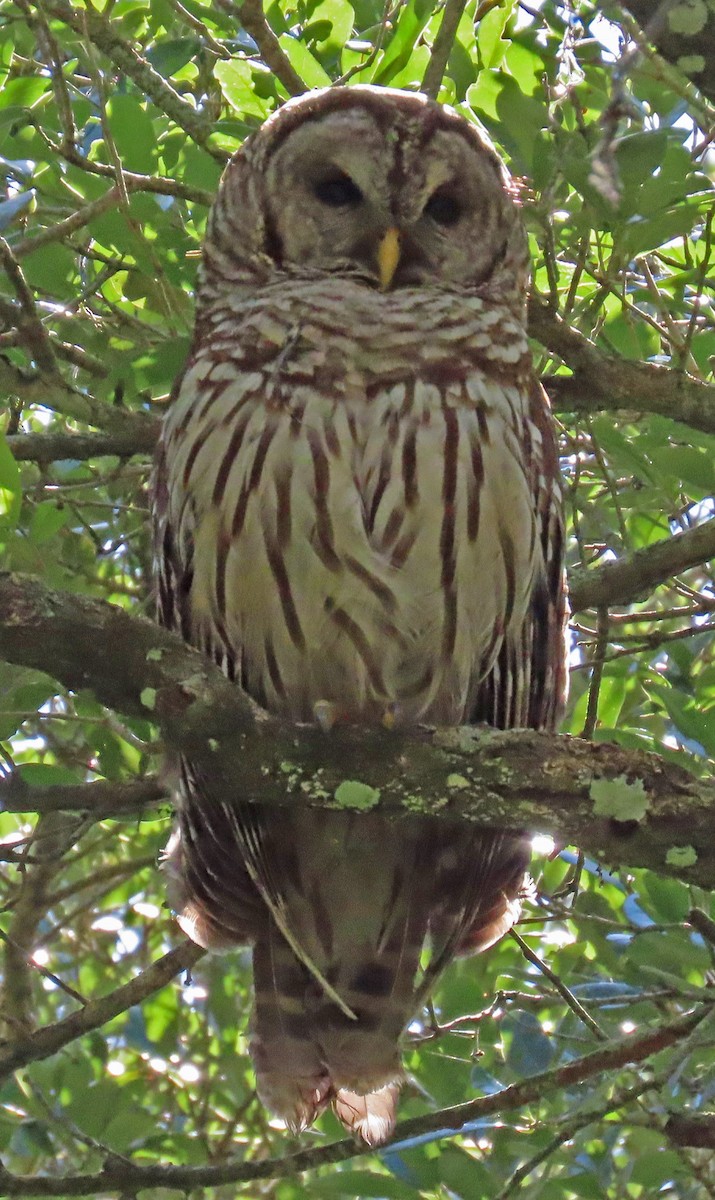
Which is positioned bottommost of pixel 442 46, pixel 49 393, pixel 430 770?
pixel 430 770

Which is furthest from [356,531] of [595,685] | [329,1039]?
[329,1039]

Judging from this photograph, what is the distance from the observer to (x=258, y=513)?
9.84ft

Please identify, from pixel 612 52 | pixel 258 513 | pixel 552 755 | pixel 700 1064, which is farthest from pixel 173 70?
pixel 700 1064

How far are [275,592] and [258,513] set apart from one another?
0.54ft

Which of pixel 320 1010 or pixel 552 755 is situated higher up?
pixel 552 755

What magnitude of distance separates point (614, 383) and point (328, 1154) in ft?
6.02

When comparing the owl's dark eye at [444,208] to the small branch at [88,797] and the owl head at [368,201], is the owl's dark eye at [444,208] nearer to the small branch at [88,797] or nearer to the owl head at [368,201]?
the owl head at [368,201]

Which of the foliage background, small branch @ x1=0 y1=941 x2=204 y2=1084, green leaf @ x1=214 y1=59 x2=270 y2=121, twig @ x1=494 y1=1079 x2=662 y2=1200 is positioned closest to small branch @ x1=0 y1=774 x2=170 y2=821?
the foliage background

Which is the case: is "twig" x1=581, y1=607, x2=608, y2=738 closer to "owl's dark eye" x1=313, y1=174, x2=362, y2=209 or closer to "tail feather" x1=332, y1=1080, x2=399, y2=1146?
"tail feather" x1=332, y1=1080, x2=399, y2=1146

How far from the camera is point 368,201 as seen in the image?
347 cm

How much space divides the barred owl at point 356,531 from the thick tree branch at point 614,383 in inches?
5.4

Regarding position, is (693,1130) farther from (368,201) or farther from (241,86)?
(241,86)

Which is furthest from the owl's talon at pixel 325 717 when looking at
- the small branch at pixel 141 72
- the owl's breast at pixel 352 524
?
the small branch at pixel 141 72

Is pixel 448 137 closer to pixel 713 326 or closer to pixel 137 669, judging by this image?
pixel 713 326
